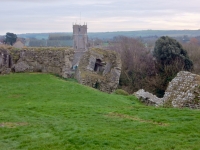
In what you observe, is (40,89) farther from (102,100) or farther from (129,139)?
(129,139)

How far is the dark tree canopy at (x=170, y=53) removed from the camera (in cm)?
3491

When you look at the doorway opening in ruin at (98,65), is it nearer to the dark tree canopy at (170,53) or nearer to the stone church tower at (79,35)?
the dark tree canopy at (170,53)

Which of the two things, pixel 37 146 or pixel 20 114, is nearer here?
pixel 37 146

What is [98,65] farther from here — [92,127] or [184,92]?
[92,127]

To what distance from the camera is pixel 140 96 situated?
766 inches

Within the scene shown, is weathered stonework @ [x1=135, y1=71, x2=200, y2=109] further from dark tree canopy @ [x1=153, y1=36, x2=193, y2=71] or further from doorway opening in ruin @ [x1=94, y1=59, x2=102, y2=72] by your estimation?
dark tree canopy @ [x1=153, y1=36, x2=193, y2=71]

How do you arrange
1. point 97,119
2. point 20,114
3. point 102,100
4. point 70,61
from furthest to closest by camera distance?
point 70,61
point 102,100
point 20,114
point 97,119

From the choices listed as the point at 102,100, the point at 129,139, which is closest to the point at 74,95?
the point at 102,100

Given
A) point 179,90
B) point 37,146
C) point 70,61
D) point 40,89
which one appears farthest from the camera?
point 70,61

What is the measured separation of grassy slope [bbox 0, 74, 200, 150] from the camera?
8148 mm

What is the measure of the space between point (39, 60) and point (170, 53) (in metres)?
16.3

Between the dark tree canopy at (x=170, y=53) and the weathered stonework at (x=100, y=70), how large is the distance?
11.1m

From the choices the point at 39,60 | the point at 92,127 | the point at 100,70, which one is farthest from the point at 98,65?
the point at 92,127

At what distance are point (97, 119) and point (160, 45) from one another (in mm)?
26319
